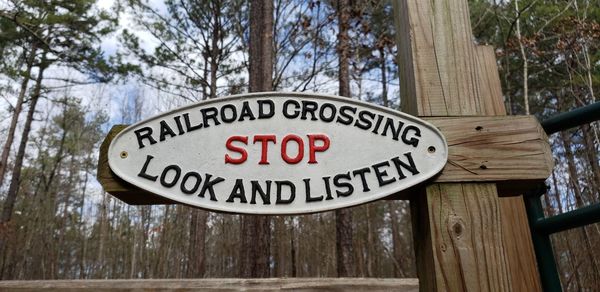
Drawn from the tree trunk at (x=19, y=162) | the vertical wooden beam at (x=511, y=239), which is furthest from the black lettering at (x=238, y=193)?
the tree trunk at (x=19, y=162)

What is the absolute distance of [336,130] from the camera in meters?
1.09

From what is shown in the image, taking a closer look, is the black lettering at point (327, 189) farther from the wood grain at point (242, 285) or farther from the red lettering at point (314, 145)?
the wood grain at point (242, 285)

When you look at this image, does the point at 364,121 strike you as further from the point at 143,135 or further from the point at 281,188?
the point at 143,135

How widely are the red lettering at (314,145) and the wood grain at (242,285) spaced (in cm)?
34

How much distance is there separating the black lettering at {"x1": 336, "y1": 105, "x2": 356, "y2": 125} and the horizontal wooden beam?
0.20 m

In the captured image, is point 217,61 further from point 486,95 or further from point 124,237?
point 124,237

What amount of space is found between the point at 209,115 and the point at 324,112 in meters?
0.31

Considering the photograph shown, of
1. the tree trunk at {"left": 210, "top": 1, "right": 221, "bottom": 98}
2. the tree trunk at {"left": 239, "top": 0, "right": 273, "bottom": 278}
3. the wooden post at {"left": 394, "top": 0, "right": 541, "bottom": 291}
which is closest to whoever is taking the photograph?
the wooden post at {"left": 394, "top": 0, "right": 541, "bottom": 291}

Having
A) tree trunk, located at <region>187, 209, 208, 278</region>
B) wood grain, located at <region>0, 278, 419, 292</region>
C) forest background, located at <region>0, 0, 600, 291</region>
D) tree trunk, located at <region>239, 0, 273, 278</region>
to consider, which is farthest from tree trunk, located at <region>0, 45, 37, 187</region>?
wood grain, located at <region>0, 278, 419, 292</region>

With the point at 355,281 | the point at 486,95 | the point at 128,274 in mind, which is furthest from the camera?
the point at 128,274

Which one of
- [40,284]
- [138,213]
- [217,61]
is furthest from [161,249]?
[40,284]

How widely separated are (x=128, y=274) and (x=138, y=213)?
2.36m

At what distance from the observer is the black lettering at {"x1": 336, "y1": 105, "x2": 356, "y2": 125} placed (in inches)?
43.3

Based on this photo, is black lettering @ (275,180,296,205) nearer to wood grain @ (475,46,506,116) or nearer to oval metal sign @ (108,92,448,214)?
oval metal sign @ (108,92,448,214)
